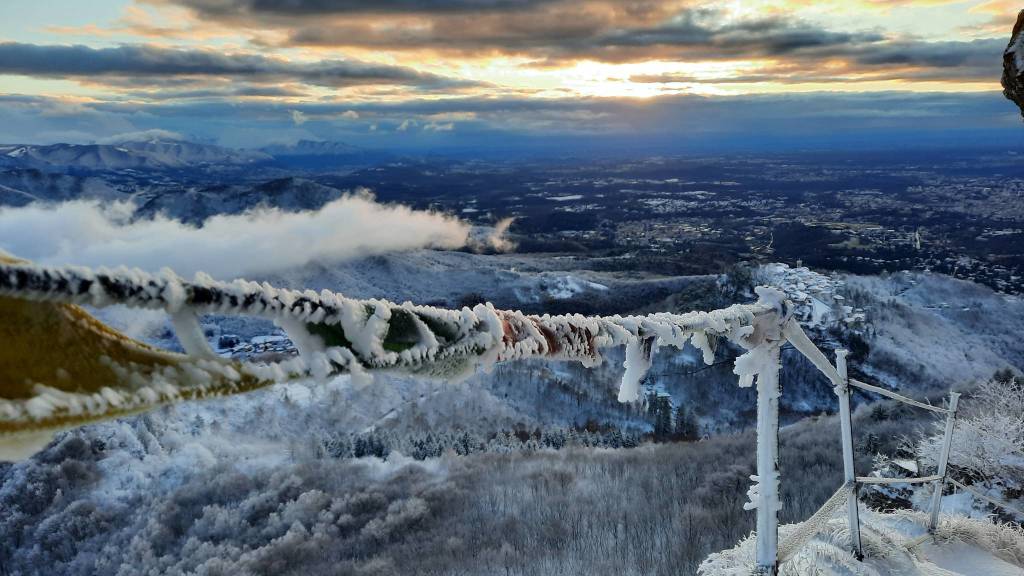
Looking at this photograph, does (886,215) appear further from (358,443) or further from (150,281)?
(150,281)

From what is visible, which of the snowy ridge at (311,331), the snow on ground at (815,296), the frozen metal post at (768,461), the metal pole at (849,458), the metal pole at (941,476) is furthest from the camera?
the snow on ground at (815,296)

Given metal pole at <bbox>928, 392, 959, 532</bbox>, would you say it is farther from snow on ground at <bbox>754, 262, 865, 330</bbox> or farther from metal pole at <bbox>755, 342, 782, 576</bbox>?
snow on ground at <bbox>754, 262, 865, 330</bbox>

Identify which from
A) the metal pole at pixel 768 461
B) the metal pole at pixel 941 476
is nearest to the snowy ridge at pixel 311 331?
the metal pole at pixel 768 461

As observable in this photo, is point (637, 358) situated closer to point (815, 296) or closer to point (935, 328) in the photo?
point (815, 296)

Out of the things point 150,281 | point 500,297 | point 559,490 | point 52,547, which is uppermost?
point 150,281

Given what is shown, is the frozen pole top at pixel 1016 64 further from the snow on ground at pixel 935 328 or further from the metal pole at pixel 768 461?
the snow on ground at pixel 935 328

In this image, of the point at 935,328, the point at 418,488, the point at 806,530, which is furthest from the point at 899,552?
the point at 935,328

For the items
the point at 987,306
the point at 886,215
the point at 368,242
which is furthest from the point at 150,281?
the point at 886,215
